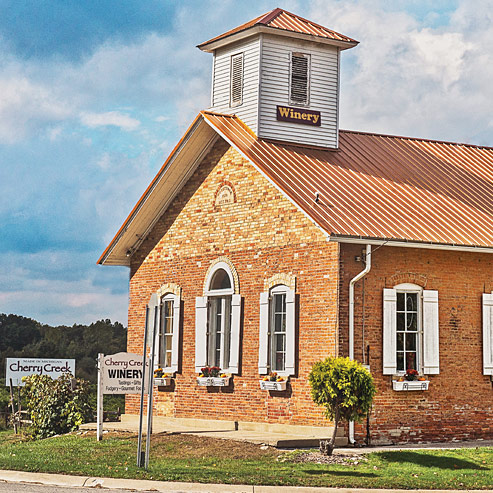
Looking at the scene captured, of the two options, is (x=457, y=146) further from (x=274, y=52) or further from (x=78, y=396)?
(x=78, y=396)

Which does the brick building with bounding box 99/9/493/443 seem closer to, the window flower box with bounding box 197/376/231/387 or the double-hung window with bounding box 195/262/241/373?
the double-hung window with bounding box 195/262/241/373

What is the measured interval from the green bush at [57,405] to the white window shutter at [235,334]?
3866 millimetres

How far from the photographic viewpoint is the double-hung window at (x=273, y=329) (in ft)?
68.7

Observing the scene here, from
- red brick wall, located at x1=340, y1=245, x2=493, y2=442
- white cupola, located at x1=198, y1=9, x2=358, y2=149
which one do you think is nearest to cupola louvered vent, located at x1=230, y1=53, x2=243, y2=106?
white cupola, located at x1=198, y1=9, x2=358, y2=149

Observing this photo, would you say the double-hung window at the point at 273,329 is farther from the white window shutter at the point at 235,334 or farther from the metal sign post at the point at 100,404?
the metal sign post at the point at 100,404

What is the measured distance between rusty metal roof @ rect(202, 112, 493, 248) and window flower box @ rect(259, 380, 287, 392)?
142 inches

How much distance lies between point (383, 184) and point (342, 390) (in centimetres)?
713

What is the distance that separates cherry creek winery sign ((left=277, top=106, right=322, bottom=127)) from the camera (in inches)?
947

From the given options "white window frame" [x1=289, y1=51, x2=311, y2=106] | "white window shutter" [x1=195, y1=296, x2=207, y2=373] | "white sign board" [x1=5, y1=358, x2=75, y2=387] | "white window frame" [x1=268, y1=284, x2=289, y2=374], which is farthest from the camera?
"white sign board" [x1=5, y1=358, x2=75, y2=387]

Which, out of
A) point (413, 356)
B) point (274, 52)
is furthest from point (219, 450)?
point (274, 52)

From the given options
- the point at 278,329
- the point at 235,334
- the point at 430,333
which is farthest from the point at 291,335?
the point at 430,333

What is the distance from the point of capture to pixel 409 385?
19.8 m

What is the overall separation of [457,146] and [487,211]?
4.93 m

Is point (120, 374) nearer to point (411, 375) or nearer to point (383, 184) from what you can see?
Result: point (411, 375)
